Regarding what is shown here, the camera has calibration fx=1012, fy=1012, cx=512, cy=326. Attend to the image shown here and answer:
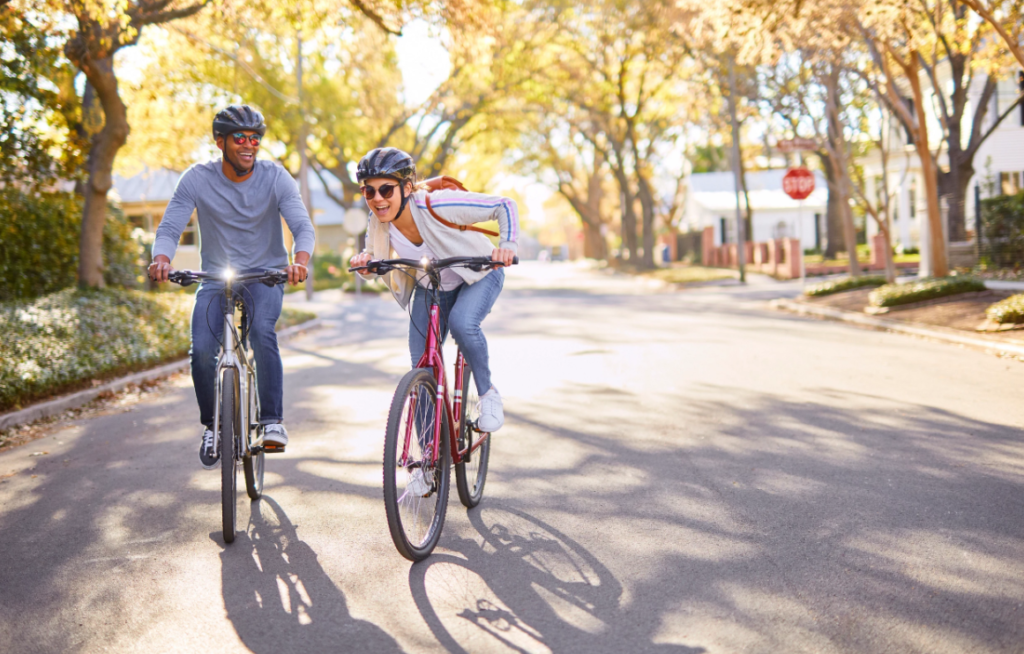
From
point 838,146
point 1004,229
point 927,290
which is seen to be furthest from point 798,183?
point 927,290

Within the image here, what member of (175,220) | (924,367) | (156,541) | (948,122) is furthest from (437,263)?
(948,122)

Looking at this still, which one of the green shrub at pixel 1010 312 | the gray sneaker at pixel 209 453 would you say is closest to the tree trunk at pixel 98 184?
the gray sneaker at pixel 209 453

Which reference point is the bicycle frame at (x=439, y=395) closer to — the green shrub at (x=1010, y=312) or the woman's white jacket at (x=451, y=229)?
the woman's white jacket at (x=451, y=229)

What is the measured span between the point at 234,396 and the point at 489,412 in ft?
4.07

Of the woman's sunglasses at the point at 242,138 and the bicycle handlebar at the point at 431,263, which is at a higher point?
the woman's sunglasses at the point at 242,138

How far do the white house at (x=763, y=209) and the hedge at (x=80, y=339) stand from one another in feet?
135

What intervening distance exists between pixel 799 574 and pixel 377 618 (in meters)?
1.68

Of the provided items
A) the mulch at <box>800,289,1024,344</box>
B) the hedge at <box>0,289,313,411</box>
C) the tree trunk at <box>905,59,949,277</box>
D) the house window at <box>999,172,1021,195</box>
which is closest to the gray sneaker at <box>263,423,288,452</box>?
the hedge at <box>0,289,313,411</box>

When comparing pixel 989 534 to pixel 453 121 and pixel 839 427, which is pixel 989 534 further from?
pixel 453 121

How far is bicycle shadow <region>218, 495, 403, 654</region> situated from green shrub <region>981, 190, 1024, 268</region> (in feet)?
68.9

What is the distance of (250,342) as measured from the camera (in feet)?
17.4

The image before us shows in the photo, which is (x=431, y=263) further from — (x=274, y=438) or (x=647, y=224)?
(x=647, y=224)

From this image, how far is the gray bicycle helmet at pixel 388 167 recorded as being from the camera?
180 inches

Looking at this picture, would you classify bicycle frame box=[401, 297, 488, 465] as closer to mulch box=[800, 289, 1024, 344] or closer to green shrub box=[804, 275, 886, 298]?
mulch box=[800, 289, 1024, 344]
